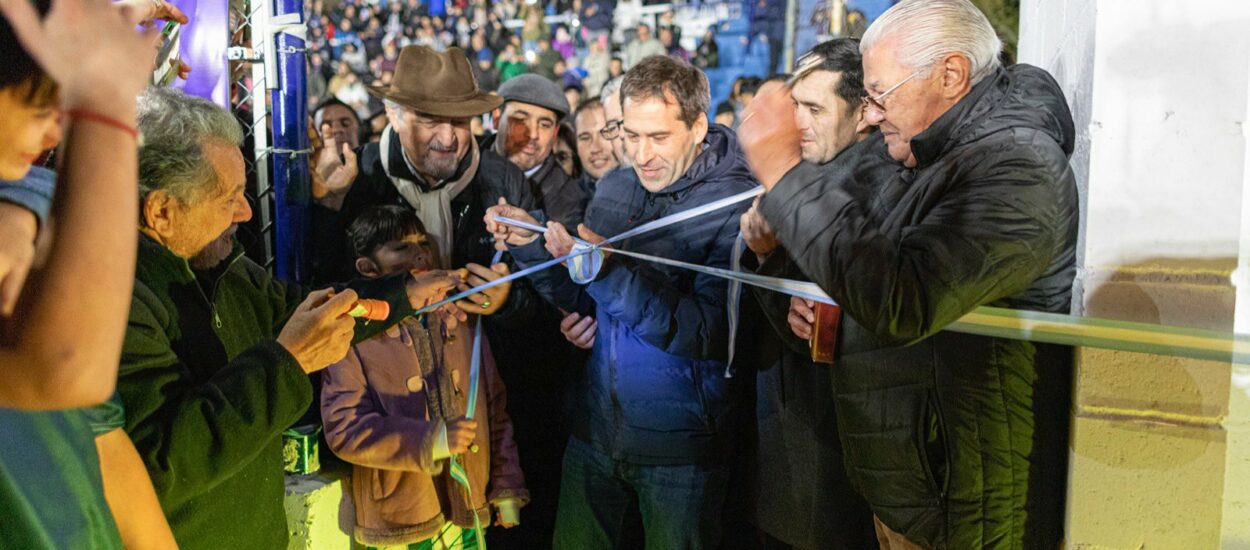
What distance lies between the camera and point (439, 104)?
3895mm

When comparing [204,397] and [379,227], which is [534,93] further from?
[204,397]

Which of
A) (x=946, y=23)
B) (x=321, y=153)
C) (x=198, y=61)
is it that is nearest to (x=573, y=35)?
(x=321, y=153)

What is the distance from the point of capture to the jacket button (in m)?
3.19

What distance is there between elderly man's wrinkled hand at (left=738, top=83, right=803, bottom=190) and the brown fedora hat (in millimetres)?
1940

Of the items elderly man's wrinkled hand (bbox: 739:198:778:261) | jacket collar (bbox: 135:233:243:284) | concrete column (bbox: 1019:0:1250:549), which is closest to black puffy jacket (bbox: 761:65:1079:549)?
concrete column (bbox: 1019:0:1250:549)

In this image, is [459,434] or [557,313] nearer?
[459,434]

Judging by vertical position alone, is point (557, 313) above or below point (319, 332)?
below

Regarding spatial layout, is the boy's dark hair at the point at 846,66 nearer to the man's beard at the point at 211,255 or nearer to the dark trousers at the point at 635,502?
the dark trousers at the point at 635,502

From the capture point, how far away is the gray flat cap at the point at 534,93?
4.72 meters

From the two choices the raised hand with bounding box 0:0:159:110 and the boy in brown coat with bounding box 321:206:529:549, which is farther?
the boy in brown coat with bounding box 321:206:529:549

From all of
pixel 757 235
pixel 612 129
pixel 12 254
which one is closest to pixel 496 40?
pixel 612 129

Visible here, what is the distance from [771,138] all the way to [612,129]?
2278mm

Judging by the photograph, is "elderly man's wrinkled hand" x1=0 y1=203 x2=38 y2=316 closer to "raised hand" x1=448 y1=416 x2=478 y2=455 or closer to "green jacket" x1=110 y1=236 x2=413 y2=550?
"green jacket" x1=110 y1=236 x2=413 y2=550

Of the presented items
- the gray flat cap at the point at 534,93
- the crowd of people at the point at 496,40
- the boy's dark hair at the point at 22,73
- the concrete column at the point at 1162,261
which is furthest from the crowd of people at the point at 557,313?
the crowd of people at the point at 496,40
